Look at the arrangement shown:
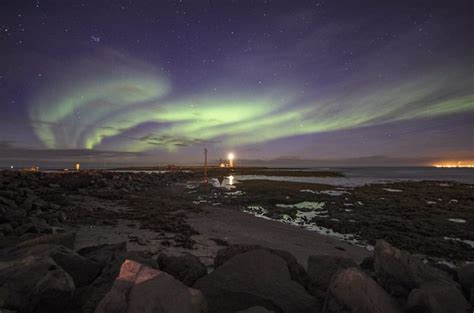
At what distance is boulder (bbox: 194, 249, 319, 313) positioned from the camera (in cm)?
356

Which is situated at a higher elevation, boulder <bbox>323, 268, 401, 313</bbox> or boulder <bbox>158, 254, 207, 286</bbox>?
boulder <bbox>323, 268, 401, 313</bbox>

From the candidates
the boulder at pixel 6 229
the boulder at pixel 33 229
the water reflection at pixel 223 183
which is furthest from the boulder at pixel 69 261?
the water reflection at pixel 223 183

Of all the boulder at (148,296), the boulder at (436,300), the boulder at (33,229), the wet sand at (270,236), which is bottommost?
the wet sand at (270,236)

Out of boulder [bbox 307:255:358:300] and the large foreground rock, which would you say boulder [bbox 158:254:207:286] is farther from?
the large foreground rock

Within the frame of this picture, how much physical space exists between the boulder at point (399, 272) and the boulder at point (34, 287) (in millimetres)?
4993

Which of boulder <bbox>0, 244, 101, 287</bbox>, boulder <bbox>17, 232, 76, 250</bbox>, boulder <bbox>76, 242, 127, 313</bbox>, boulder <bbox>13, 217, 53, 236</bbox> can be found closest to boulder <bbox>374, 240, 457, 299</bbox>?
boulder <bbox>76, 242, 127, 313</bbox>

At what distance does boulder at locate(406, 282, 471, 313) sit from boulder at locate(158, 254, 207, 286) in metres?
3.36

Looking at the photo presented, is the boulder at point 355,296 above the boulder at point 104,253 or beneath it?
above

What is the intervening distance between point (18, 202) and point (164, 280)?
46.8 feet

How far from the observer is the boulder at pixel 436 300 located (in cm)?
315

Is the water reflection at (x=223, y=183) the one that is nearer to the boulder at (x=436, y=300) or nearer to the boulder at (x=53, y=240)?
the boulder at (x=53, y=240)

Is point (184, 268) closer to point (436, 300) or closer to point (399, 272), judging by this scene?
point (399, 272)

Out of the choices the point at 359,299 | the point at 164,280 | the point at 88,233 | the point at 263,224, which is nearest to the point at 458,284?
the point at 359,299

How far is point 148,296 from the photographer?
2.90 m
